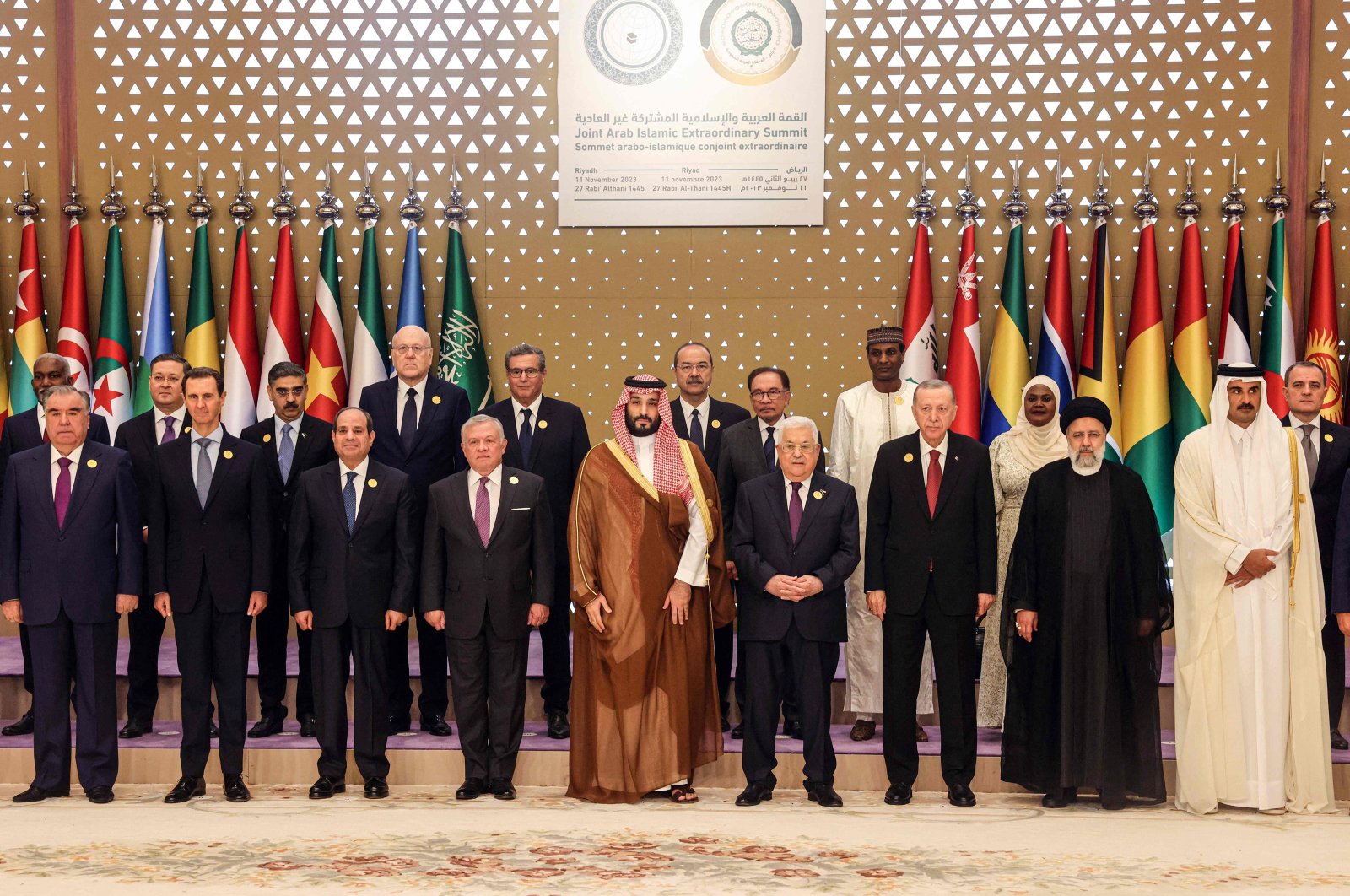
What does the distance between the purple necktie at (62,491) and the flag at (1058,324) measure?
4.24 metres

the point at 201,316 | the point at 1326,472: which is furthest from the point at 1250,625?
the point at 201,316

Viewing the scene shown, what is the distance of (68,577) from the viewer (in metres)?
4.54

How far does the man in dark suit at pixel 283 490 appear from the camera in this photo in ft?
16.4

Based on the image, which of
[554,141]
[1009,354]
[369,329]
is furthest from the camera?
[554,141]

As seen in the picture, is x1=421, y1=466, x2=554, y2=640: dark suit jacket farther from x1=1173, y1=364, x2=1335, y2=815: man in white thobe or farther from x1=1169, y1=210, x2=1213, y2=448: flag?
x1=1169, y1=210, x2=1213, y2=448: flag

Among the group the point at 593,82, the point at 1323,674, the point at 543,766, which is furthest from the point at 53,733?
the point at 1323,674

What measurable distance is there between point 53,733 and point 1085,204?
17.2 ft

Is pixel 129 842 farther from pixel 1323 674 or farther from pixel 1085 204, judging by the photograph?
pixel 1085 204

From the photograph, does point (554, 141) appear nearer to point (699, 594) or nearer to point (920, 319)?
point (920, 319)

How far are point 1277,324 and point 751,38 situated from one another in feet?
9.72

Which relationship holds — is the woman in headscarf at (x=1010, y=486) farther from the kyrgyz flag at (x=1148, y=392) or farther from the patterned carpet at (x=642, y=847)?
the kyrgyz flag at (x=1148, y=392)

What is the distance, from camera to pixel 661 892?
3.51m

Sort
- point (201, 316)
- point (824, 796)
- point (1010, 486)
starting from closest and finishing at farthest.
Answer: point (824, 796) < point (1010, 486) < point (201, 316)

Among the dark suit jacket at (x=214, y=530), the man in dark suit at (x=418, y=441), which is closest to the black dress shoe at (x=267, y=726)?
the man in dark suit at (x=418, y=441)
